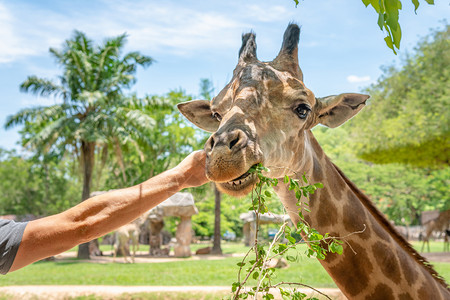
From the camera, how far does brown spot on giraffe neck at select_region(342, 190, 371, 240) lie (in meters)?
2.54

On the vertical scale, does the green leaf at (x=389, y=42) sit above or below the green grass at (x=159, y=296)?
above

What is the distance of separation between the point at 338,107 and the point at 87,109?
20.1 meters

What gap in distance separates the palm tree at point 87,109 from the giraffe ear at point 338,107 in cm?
1793

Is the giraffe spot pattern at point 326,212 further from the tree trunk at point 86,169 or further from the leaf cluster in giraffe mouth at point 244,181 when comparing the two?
the tree trunk at point 86,169

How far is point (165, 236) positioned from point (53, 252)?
36.3 meters

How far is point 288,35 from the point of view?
2740 millimetres

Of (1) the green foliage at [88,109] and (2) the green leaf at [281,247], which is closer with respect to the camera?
(2) the green leaf at [281,247]

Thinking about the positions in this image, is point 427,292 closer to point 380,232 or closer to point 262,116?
point 380,232

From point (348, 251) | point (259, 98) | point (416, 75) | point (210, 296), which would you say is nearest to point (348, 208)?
point (348, 251)

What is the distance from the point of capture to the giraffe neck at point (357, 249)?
243 centimetres

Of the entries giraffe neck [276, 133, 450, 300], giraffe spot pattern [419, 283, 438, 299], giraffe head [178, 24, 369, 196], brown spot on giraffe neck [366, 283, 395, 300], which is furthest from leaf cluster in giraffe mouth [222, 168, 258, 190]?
giraffe spot pattern [419, 283, 438, 299]

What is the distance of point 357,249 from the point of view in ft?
8.13

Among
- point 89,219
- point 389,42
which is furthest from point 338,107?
point 89,219

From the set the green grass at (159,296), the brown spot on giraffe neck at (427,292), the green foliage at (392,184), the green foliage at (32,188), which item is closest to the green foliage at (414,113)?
the green foliage at (392,184)
